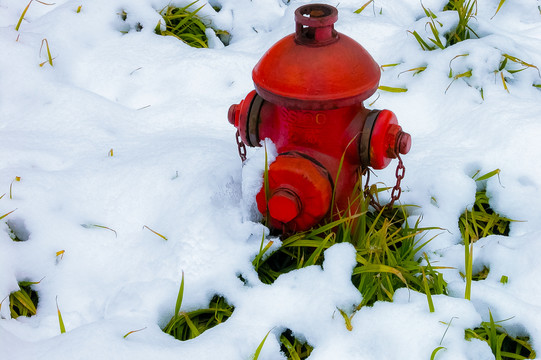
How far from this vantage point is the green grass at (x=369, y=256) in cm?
149

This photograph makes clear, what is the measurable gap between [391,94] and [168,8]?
1.15 metres

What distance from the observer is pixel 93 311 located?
148cm

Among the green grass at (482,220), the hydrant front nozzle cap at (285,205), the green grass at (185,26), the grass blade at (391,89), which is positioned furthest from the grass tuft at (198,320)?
the green grass at (185,26)

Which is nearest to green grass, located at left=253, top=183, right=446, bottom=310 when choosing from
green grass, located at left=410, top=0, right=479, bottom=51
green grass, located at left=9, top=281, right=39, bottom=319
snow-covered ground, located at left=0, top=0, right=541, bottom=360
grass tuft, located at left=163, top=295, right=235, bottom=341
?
snow-covered ground, located at left=0, top=0, right=541, bottom=360

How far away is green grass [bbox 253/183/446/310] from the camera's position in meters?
1.49

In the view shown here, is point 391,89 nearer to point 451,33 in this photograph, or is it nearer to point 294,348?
point 451,33

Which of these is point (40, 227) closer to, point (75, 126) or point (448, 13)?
point (75, 126)

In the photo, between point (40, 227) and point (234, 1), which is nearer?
point (40, 227)

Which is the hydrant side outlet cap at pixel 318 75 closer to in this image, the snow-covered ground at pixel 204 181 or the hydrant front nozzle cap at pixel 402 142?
the hydrant front nozzle cap at pixel 402 142

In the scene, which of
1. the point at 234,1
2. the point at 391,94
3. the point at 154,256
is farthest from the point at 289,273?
the point at 234,1

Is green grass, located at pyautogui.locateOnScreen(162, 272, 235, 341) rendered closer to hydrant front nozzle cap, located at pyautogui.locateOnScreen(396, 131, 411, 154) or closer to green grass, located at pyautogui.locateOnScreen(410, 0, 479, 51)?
hydrant front nozzle cap, located at pyautogui.locateOnScreen(396, 131, 411, 154)

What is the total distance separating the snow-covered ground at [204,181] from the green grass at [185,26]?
0.06 metres

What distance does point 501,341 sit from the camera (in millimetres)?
1369

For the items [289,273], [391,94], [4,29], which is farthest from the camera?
[4,29]
